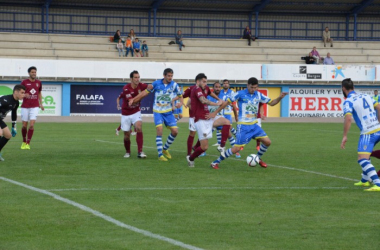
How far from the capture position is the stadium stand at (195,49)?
47.6m

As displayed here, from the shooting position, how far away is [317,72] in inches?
1919

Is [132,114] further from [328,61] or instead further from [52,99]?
[328,61]

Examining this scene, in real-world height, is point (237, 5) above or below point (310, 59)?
above

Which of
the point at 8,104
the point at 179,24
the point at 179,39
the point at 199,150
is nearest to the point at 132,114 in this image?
the point at 199,150

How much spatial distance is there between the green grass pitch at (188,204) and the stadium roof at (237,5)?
122 feet

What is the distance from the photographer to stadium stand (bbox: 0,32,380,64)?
47594 millimetres

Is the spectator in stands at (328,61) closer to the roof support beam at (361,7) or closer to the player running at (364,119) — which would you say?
the roof support beam at (361,7)

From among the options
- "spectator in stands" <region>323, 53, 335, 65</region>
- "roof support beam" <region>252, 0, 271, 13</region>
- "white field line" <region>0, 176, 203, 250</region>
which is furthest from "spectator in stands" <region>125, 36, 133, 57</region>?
"white field line" <region>0, 176, 203, 250</region>

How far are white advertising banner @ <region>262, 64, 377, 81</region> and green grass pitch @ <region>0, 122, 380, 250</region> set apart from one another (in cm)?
3075

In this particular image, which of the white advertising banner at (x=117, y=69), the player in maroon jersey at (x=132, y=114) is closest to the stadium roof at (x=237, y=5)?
the white advertising banner at (x=117, y=69)

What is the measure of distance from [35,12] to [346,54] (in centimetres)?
2458

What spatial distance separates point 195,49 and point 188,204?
41.8m

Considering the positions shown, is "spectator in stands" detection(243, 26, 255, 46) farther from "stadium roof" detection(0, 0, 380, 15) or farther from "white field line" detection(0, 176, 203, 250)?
"white field line" detection(0, 176, 203, 250)

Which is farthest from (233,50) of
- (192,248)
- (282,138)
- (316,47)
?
(192,248)
